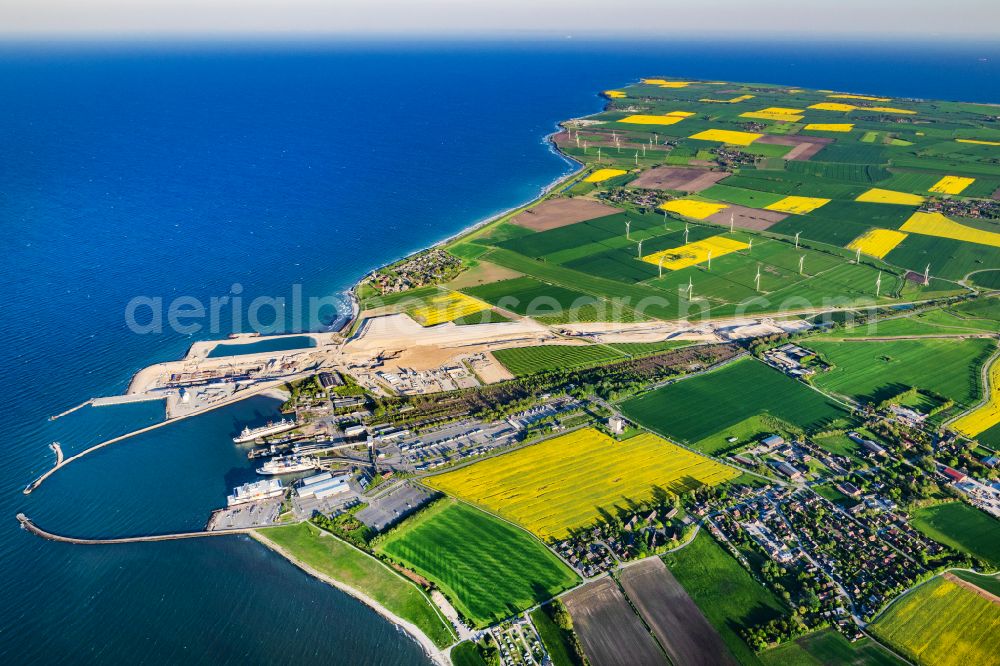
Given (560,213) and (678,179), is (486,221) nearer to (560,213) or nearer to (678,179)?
(560,213)

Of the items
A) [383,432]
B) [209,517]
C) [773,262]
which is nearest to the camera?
[209,517]

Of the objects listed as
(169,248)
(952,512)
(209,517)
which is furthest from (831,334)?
(169,248)

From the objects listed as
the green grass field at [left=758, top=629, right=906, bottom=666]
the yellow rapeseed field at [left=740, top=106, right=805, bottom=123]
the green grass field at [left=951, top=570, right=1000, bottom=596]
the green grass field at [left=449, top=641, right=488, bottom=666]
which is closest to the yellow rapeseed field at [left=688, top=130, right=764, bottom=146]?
the yellow rapeseed field at [left=740, top=106, right=805, bottom=123]

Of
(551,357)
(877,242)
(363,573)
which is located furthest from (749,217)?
(363,573)

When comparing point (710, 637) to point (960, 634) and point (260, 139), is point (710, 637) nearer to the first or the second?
point (960, 634)

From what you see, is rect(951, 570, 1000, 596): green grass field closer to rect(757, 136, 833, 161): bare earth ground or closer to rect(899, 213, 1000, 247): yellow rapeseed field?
rect(899, 213, 1000, 247): yellow rapeseed field

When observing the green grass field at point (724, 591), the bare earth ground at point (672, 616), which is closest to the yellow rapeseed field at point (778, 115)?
the green grass field at point (724, 591)
